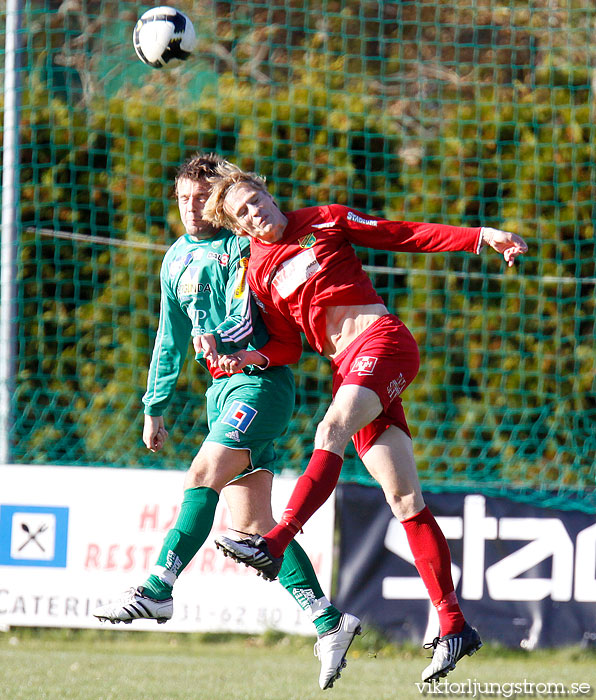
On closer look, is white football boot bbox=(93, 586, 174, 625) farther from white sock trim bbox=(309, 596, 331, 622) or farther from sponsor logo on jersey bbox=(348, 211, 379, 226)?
sponsor logo on jersey bbox=(348, 211, 379, 226)

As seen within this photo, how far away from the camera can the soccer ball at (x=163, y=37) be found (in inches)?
211

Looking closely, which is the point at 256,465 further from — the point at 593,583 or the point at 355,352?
the point at 593,583

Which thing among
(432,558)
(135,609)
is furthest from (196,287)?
(432,558)

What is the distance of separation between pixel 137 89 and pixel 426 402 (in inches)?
158

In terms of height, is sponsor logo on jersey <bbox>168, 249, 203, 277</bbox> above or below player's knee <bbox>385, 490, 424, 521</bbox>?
above

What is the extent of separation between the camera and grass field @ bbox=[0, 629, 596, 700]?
507 cm

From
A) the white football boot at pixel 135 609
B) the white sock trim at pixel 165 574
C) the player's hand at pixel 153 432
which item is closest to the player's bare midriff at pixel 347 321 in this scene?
the player's hand at pixel 153 432

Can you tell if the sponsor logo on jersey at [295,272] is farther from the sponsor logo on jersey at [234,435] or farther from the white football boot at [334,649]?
the white football boot at [334,649]

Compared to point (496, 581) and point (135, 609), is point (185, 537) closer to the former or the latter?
point (135, 609)

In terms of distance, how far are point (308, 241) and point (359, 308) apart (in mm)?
321

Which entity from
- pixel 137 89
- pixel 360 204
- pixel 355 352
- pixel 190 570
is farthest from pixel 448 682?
pixel 137 89

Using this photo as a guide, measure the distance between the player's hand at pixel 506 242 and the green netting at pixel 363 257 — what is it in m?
3.46

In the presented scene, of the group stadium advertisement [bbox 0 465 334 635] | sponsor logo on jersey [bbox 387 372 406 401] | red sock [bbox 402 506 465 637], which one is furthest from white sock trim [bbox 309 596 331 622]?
stadium advertisement [bbox 0 465 334 635]

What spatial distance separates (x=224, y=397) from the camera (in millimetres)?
4297
